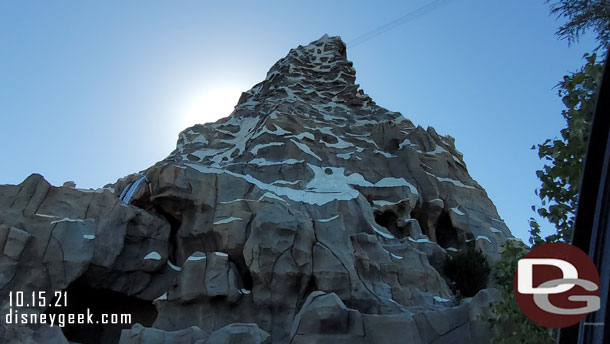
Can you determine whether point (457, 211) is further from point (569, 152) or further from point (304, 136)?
point (569, 152)

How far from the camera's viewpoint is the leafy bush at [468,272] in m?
Result: 21.0

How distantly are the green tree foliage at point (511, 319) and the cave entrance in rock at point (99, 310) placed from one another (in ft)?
52.6

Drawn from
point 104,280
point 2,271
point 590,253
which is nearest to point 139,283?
point 104,280

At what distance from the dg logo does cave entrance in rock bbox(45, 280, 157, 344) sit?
1800cm

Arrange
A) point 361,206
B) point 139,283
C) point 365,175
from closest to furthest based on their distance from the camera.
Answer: point 139,283 < point 361,206 < point 365,175

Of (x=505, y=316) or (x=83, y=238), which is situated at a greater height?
(x=83, y=238)

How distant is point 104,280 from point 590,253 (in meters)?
18.6

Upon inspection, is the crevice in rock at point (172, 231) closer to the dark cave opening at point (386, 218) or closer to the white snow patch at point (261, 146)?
the white snow patch at point (261, 146)

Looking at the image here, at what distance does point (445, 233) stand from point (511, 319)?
63.7 ft

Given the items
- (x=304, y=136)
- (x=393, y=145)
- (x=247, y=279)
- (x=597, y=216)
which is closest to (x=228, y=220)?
(x=247, y=279)

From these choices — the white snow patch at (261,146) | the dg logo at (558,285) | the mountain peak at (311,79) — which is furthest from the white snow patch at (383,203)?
the dg logo at (558,285)

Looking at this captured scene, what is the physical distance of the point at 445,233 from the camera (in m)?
27.8

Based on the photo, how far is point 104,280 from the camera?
19.8 meters

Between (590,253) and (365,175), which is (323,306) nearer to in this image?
(590,253)
